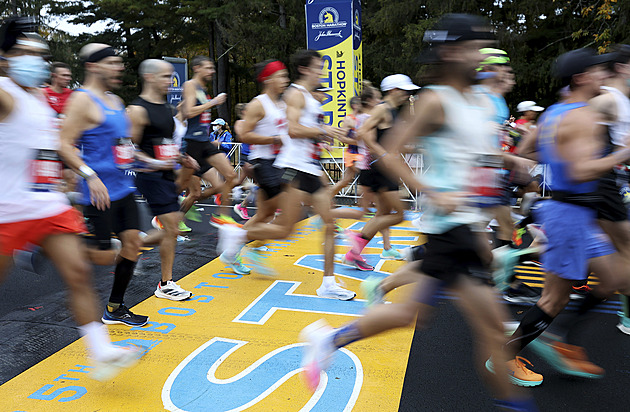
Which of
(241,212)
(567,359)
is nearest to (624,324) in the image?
(567,359)

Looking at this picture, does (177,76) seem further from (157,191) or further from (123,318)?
(123,318)

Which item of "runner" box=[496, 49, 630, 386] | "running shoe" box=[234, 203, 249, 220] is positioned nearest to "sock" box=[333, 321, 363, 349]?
"runner" box=[496, 49, 630, 386]

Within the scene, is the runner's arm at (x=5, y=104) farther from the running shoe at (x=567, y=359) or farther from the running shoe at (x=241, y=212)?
the running shoe at (x=241, y=212)

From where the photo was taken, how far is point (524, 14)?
18.8 meters

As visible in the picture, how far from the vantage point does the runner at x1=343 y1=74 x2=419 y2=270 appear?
5.52 metres

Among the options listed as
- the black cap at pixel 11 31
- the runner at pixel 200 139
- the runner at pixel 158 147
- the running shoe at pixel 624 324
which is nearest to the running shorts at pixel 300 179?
the runner at pixel 158 147

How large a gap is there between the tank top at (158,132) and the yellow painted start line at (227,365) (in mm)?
1267

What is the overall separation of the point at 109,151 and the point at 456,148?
2.43 metres

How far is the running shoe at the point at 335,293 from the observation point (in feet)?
15.5

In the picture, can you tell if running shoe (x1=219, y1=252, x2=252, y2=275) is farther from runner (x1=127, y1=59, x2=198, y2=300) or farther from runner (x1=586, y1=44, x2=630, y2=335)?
runner (x1=586, y1=44, x2=630, y2=335)

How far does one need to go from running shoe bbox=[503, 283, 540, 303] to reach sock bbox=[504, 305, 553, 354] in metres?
1.77

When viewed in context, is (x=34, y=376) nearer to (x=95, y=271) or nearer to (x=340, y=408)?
(x=340, y=408)

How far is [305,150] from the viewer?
455cm

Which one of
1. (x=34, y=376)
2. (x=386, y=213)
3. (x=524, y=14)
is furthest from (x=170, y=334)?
(x=524, y=14)
